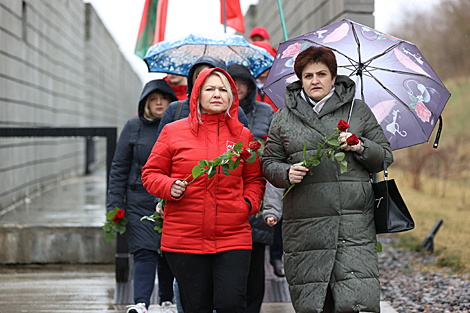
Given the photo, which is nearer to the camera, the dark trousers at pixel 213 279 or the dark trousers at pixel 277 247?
the dark trousers at pixel 213 279

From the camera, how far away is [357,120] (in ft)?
10.8

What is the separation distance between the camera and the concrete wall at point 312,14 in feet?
23.3

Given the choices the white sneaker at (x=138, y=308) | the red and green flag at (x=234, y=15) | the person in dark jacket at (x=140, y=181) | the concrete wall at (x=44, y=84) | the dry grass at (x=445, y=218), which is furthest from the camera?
the concrete wall at (x=44, y=84)

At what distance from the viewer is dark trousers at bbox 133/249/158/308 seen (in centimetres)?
429

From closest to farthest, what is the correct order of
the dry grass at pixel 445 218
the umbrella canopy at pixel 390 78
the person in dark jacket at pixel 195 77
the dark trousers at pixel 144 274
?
the umbrella canopy at pixel 390 78 < the person in dark jacket at pixel 195 77 < the dark trousers at pixel 144 274 < the dry grass at pixel 445 218

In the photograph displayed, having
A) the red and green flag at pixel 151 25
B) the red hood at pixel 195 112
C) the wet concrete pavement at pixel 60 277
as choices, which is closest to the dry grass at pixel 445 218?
the wet concrete pavement at pixel 60 277

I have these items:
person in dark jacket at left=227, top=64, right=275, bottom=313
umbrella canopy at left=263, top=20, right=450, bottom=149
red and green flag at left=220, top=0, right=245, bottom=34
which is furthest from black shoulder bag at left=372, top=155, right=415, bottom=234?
red and green flag at left=220, top=0, right=245, bottom=34

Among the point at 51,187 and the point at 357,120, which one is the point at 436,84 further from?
the point at 51,187

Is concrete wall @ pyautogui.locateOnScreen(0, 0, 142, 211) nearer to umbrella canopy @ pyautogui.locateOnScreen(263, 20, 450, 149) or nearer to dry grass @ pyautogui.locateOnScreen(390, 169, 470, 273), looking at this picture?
umbrella canopy @ pyautogui.locateOnScreen(263, 20, 450, 149)

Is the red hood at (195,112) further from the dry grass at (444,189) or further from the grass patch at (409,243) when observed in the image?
the grass patch at (409,243)

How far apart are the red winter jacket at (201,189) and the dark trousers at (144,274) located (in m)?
1.15

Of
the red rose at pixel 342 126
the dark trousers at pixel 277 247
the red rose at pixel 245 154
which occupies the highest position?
the red rose at pixel 342 126

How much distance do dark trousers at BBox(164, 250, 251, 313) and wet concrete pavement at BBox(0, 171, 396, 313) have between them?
1.71 metres

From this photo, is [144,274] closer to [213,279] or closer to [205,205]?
[213,279]
